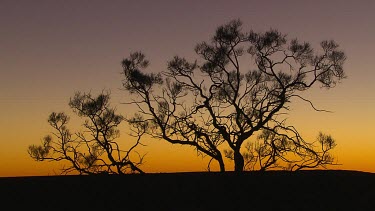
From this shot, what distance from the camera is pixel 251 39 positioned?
2488cm

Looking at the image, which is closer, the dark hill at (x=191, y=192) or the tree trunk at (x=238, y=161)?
the dark hill at (x=191, y=192)

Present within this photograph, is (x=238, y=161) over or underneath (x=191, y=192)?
over

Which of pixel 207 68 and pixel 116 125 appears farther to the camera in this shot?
pixel 116 125

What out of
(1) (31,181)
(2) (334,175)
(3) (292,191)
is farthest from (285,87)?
(1) (31,181)

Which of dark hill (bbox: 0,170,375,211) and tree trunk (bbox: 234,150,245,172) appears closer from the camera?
dark hill (bbox: 0,170,375,211)

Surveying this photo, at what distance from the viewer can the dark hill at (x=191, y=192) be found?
1758 centimetres

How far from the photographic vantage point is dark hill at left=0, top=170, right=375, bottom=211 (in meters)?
17.6

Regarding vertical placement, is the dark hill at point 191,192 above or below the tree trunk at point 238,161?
below

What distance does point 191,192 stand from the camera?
751 inches

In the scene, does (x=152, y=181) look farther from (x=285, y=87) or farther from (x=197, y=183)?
(x=285, y=87)

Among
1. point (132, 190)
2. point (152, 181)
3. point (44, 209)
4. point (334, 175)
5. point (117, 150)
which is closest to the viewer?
point (44, 209)

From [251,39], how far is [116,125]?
7.64m

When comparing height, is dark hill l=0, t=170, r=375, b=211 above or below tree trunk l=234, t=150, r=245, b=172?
below

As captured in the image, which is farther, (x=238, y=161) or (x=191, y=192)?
(x=238, y=161)
